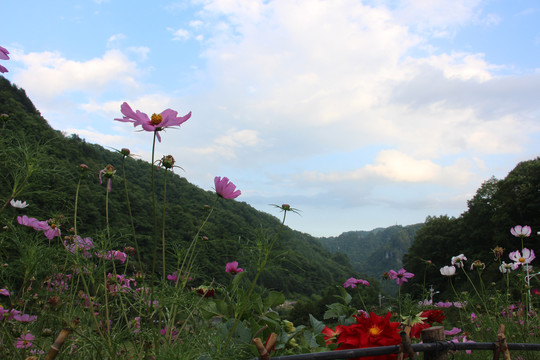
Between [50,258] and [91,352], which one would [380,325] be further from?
[50,258]

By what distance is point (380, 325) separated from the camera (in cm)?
114

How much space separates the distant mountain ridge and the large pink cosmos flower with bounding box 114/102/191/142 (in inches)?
3473

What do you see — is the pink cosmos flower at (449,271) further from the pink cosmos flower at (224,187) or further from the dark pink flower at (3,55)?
the dark pink flower at (3,55)

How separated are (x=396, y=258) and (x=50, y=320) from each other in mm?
110791

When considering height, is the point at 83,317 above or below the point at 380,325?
below

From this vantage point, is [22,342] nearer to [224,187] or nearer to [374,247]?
[224,187]

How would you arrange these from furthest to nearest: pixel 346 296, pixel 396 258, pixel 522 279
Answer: pixel 396 258 → pixel 522 279 → pixel 346 296

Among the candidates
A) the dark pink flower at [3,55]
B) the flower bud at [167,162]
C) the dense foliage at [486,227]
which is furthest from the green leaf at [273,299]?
the dense foliage at [486,227]

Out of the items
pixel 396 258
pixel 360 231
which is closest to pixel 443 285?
pixel 396 258

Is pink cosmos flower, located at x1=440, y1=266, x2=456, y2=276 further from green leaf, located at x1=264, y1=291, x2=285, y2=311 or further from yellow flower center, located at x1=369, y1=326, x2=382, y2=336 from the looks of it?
yellow flower center, located at x1=369, y1=326, x2=382, y2=336

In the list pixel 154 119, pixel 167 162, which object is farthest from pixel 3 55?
pixel 167 162

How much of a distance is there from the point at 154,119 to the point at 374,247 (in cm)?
13370

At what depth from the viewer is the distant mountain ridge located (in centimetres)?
9877

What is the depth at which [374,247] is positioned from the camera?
12781 cm
